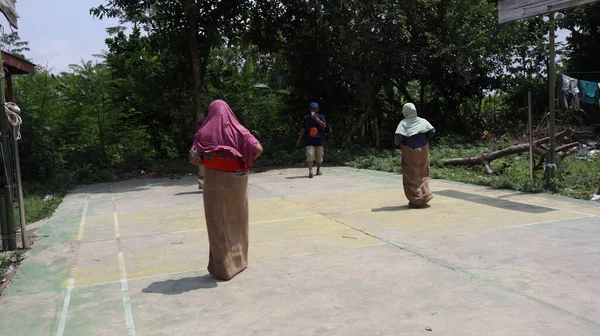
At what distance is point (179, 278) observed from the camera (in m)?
5.34

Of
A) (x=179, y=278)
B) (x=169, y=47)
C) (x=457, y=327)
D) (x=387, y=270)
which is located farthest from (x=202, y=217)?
(x=169, y=47)

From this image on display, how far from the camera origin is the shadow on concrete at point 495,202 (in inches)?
322

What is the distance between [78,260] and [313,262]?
2829mm

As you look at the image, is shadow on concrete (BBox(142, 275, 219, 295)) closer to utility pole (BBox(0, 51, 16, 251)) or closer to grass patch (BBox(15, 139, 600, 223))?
utility pole (BBox(0, 51, 16, 251))

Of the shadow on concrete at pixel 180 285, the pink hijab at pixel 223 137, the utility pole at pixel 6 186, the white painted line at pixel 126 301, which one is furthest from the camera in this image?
the utility pole at pixel 6 186

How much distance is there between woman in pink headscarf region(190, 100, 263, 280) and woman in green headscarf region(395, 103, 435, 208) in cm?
408

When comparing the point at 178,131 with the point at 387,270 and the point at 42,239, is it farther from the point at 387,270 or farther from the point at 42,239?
the point at 387,270

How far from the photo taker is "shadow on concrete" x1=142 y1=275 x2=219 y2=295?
4909mm

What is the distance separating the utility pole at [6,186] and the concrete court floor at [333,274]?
38cm

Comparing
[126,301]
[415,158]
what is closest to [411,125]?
[415,158]

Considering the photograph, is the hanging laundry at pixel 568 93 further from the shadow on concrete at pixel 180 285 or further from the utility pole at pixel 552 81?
the shadow on concrete at pixel 180 285

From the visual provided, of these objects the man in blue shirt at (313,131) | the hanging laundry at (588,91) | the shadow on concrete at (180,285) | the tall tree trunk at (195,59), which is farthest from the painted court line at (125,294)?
the hanging laundry at (588,91)

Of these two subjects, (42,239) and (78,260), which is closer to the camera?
(78,260)

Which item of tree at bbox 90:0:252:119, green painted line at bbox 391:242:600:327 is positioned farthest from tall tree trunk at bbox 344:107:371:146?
green painted line at bbox 391:242:600:327
